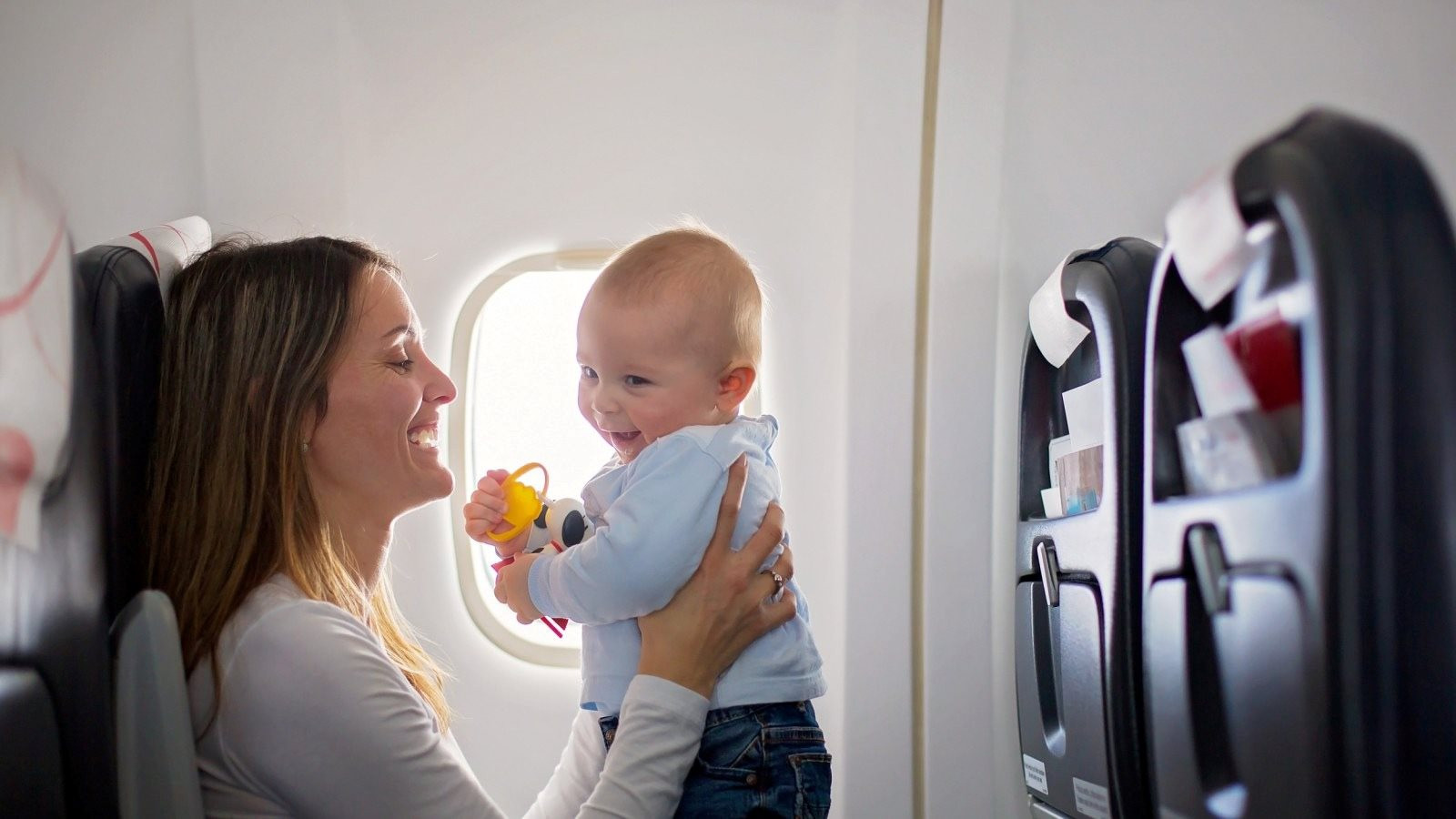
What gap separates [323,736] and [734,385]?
805 millimetres

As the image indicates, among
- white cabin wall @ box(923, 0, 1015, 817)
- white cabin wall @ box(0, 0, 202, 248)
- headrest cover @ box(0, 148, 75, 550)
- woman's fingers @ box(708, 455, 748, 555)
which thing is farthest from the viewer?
white cabin wall @ box(923, 0, 1015, 817)

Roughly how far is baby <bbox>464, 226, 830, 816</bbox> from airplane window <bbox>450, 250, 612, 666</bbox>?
523mm

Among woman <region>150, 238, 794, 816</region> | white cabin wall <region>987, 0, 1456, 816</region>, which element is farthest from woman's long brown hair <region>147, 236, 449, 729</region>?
white cabin wall <region>987, 0, 1456, 816</region>

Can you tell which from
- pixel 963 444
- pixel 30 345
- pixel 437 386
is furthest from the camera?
pixel 963 444

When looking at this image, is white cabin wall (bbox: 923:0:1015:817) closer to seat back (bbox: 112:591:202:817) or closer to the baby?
the baby

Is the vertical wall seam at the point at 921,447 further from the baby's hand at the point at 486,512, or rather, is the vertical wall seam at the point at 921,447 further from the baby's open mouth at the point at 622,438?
the baby's hand at the point at 486,512

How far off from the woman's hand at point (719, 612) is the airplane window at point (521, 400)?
692 mm

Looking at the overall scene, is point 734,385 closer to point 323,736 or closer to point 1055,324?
point 1055,324

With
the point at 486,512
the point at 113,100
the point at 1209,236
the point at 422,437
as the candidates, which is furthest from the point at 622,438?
the point at 113,100

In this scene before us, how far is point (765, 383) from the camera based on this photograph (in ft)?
7.20

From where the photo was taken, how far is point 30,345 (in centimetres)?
A: 95

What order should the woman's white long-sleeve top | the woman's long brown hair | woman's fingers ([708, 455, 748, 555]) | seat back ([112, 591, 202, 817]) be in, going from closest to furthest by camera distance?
seat back ([112, 591, 202, 817])
the woman's white long-sleeve top
the woman's long brown hair
woman's fingers ([708, 455, 748, 555])

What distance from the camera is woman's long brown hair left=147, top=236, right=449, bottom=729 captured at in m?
1.42

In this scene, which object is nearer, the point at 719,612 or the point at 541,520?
the point at 719,612
